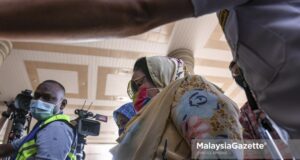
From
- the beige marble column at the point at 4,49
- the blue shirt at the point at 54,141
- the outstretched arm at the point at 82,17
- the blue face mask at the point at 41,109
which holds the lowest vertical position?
the outstretched arm at the point at 82,17

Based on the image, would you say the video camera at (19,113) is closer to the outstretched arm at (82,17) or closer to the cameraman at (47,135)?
the cameraman at (47,135)

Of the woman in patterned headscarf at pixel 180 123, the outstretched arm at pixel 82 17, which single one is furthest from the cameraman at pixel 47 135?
the outstretched arm at pixel 82 17

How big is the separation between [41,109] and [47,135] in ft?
1.55

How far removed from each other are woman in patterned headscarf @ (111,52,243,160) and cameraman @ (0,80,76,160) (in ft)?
2.60

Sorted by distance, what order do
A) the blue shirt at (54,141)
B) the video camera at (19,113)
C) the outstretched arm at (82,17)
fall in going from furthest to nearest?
the video camera at (19,113) < the blue shirt at (54,141) < the outstretched arm at (82,17)

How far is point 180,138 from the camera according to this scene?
2.83ft

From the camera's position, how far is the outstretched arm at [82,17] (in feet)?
1.28

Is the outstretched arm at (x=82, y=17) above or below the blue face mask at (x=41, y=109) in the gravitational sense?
below

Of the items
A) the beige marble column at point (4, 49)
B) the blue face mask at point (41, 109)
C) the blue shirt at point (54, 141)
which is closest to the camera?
the blue shirt at point (54, 141)

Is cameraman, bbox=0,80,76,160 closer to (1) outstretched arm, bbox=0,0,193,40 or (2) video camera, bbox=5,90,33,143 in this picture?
(2) video camera, bbox=5,90,33,143

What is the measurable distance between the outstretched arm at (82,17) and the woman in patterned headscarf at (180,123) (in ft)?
1.27

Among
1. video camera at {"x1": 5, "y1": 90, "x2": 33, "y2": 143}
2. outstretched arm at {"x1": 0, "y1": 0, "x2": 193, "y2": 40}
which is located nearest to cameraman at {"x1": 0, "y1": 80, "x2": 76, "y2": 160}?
video camera at {"x1": 5, "y1": 90, "x2": 33, "y2": 143}

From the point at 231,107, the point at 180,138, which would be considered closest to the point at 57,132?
the point at 180,138

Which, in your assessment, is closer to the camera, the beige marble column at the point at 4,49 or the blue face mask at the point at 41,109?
the blue face mask at the point at 41,109
